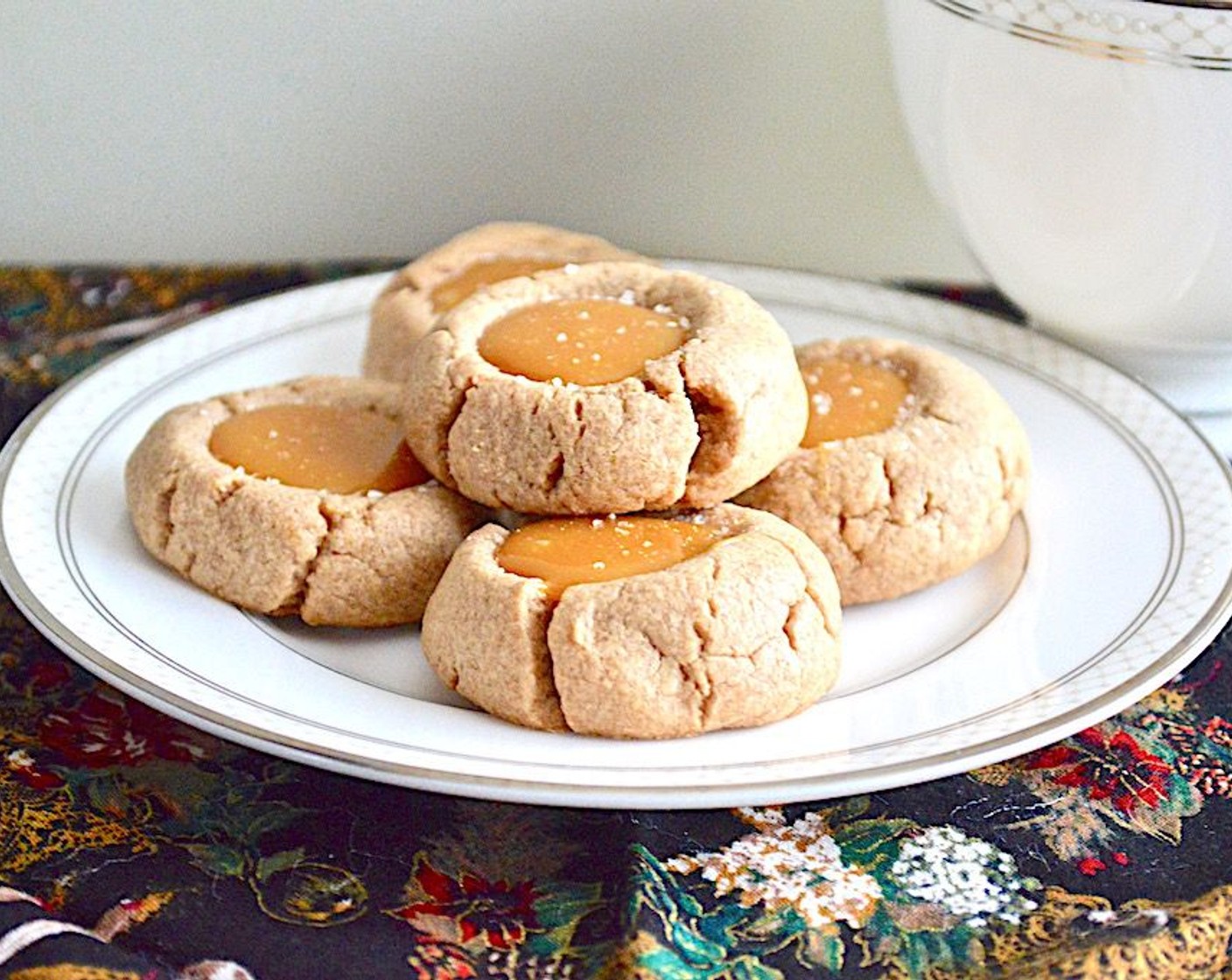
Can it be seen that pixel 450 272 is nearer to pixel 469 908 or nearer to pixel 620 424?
pixel 620 424

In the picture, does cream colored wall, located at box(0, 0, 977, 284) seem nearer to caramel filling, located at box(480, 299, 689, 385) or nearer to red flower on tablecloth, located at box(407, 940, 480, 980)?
caramel filling, located at box(480, 299, 689, 385)

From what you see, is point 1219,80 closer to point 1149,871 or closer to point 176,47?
point 1149,871

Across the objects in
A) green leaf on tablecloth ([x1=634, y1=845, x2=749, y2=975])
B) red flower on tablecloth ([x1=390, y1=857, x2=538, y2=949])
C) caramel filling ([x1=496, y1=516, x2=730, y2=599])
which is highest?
caramel filling ([x1=496, y1=516, x2=730, y2=599])

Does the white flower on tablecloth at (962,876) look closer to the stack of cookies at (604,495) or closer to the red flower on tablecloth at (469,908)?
the stack of cookies at (604,495)

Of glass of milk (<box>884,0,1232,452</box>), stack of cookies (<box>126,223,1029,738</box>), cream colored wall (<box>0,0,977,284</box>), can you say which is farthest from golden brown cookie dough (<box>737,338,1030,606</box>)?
cream colored wall (<box>0,0,977,284</box>)

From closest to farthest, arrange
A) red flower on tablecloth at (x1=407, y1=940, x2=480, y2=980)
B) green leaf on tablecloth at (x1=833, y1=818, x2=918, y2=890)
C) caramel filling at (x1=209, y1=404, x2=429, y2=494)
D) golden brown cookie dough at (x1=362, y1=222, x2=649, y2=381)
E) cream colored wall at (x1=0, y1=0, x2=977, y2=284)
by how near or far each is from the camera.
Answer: red flower on tablecloth at (x1=407, y1=940, x2=480, y2=980) → green leaf on tablecloth at (x1=833, y1=818, x2=918, y2=890) → caramel filling at (x1=209, y1=404, x2=429, y2=494) → golden brown cookie dough at (x1=362, y1=222, x2=649, y2=381) → cream colored wall at (x1=0, y1=0, x2=977, y2=284)

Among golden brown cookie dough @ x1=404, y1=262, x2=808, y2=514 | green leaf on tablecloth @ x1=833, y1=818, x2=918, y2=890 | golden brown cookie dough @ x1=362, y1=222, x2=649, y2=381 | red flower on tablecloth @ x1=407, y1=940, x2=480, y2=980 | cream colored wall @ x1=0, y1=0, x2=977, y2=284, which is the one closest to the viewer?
red flower on tablecloth @ x1=407, y1=940, x2=480, y2=980

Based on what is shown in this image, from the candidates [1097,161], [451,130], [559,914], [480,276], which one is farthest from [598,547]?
[451,130]
